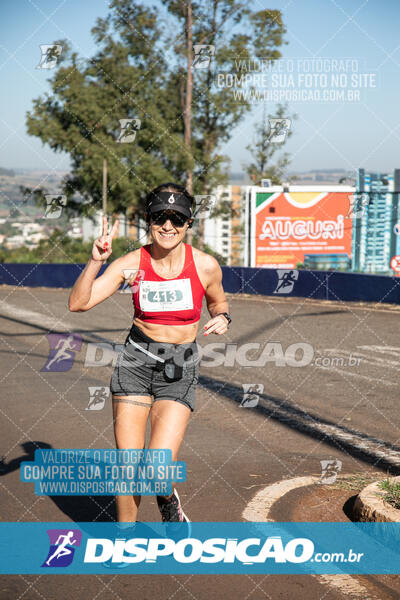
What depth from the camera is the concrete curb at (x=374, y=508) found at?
15.4 ft

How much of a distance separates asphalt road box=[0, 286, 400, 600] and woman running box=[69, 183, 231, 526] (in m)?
0.68

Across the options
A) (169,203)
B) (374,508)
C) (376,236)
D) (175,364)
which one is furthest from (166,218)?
(376,236)

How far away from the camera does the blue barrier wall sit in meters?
20.7

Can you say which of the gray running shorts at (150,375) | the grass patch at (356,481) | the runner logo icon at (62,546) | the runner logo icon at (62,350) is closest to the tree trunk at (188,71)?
the runner logo icon at (62,350)

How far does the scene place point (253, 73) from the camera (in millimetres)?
31953

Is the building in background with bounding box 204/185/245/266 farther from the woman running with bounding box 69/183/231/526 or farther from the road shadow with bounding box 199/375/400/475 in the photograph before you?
the woman running with bounding box 69/183/231/526

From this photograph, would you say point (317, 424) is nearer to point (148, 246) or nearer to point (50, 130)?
point (148, 246)

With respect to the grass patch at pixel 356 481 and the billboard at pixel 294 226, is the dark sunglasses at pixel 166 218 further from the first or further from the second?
the billboard at pixel 294 226

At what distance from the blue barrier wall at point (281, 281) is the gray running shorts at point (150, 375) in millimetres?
16445

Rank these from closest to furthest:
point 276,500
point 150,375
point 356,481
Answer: point 150,375, point 276,500, point 356,481

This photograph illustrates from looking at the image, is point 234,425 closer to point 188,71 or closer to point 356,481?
point 356,481

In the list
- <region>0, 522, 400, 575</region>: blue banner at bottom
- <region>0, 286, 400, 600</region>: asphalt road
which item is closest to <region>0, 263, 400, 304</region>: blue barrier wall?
<region>0, 286, 400, 600</region>: asphalt road

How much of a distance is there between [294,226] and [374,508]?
27982 mm

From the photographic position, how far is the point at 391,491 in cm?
505
